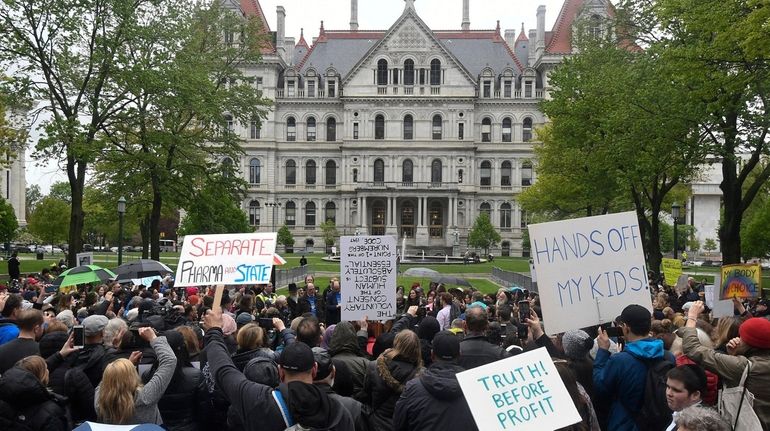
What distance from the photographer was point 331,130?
2768 inches

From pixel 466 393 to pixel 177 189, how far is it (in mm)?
28674

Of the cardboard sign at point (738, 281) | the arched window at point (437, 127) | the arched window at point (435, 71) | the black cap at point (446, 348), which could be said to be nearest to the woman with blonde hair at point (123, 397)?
the black cap at point (446, 348)

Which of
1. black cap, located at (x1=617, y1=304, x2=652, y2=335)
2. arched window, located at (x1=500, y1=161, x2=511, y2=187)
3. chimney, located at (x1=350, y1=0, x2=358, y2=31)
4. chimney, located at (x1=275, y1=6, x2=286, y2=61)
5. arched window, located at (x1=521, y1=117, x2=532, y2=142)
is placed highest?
chimney, located at (x1=350, y1=0, x2=358, y2=31)

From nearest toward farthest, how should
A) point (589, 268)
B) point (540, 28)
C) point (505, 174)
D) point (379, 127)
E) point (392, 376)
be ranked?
1. point (392, 376)
2. point (589, 268)
3. point (379, 127)
4. point (505, 174)
5. point (540, 28)

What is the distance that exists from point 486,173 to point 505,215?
4.80 m

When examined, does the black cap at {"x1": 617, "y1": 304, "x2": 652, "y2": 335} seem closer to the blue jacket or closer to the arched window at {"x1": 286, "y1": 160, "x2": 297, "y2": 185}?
the blue jacket

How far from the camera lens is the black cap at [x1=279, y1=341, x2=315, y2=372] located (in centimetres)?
423

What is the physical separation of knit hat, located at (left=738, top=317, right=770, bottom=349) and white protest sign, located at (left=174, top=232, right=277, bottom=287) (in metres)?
4.45

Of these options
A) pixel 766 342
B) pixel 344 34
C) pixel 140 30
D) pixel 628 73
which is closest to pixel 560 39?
pixel 344 34

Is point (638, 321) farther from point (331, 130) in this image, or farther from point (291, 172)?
point (291, 172)

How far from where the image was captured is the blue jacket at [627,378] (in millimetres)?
5195

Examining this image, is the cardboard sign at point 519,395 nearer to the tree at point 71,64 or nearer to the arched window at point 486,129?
the tree at point 71,64

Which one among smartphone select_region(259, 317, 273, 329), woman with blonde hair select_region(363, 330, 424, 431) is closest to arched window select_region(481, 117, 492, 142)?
smartphone select_region(259, 317, 273, 329)

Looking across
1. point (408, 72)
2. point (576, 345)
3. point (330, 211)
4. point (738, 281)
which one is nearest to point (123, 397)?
point (576, 345)
